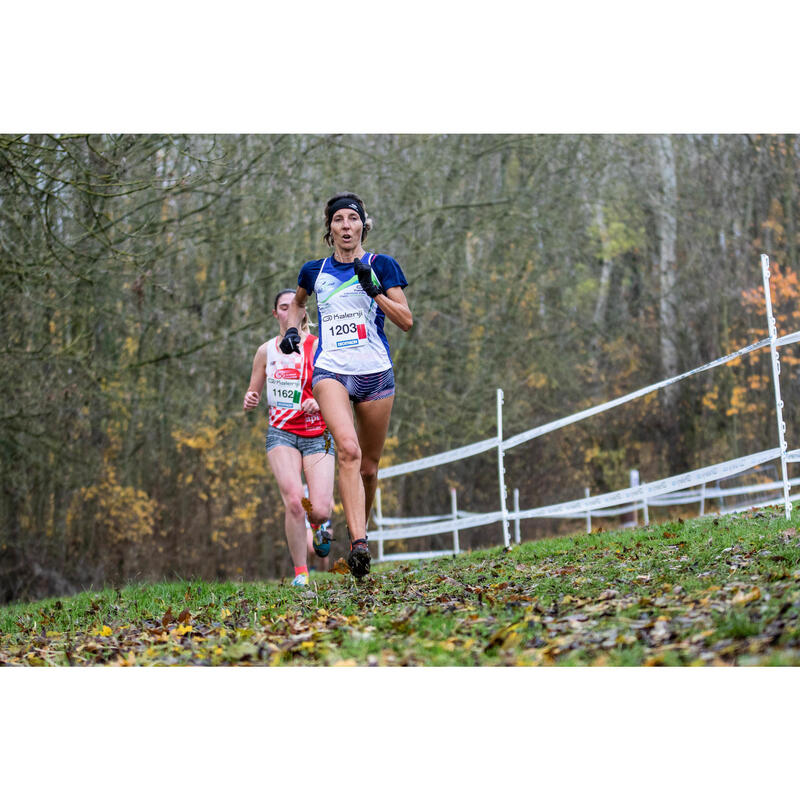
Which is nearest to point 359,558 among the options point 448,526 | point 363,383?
point 363,383

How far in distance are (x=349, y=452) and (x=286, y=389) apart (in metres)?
1.47

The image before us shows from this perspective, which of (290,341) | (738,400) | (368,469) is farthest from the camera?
(738,400)

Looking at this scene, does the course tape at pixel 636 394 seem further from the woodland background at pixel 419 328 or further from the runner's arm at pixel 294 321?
the woodland background at pixel 419 328

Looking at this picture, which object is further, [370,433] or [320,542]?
[320,542]

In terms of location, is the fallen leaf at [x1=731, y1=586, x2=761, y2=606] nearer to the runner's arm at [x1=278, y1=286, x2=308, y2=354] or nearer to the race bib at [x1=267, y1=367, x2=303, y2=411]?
the runner's arm at [x1=278, y1=286, x2=308, y2=354]

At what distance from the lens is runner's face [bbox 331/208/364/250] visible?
6230 mm

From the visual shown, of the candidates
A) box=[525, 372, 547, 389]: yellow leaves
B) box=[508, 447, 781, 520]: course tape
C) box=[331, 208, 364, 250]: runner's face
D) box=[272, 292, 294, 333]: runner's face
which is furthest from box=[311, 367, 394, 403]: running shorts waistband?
box=[525, 372, 547, 389]: yellow leaves

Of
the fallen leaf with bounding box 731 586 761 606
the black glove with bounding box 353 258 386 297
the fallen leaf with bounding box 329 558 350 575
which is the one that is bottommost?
the fallen leaf with bounding box 731 586 761 606

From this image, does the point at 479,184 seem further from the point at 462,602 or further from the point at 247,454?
the point at 462,602

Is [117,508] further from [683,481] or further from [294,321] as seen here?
[683,481]

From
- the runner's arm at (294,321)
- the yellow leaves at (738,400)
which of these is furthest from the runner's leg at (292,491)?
the yellow leaves at (738,400)

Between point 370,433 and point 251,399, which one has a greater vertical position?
point 251,399

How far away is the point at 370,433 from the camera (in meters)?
6.39

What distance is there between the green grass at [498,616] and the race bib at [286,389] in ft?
4.33
